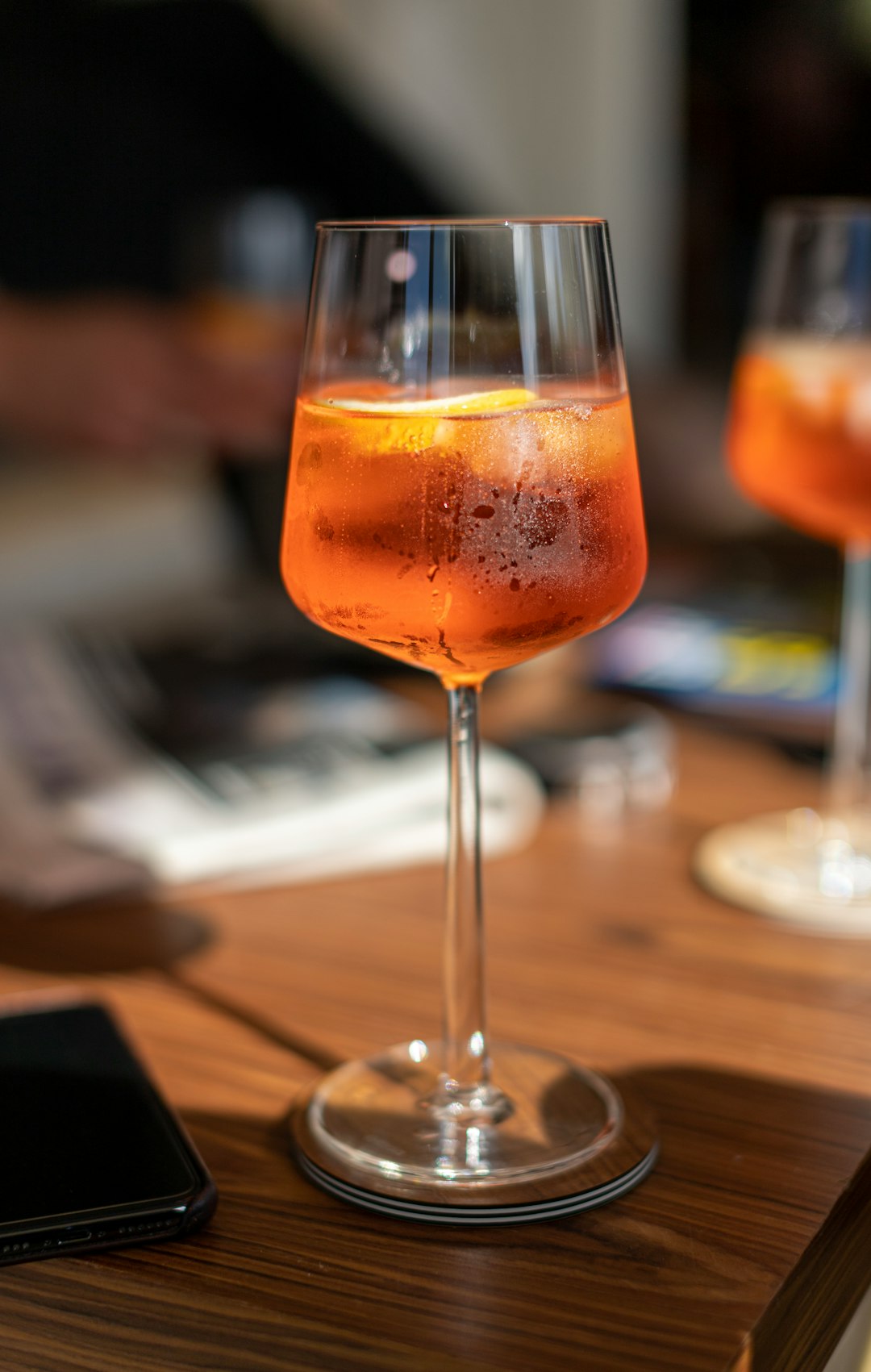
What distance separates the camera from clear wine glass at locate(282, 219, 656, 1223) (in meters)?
0.50

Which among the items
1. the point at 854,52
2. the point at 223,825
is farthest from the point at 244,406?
the point at 854,52

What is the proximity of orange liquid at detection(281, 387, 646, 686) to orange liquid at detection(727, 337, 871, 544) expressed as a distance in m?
0.31

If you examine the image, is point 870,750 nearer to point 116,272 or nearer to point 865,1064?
point 865,1064

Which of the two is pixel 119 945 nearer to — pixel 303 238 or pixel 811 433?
pixel 811 433

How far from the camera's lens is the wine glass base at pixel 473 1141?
501mm

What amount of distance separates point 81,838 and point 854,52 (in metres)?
4.09

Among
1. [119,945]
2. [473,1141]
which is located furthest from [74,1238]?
[119,945]

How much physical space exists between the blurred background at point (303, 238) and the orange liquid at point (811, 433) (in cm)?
23

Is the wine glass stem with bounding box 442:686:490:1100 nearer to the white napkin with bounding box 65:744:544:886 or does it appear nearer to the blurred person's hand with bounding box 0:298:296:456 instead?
the white napkin with bounding box 65:744:544:886

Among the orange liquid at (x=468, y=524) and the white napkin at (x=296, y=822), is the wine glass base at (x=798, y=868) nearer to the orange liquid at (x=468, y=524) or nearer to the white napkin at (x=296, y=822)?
the white napkin at (x=296, y=822)

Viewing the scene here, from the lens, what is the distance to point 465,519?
496 mm

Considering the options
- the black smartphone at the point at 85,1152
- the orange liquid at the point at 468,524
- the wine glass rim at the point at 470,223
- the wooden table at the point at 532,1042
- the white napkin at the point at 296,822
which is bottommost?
the wooden table at the point at 532,1042

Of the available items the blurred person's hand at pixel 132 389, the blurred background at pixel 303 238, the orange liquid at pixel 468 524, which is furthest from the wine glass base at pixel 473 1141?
the blurred person's hand at pixel 132 389

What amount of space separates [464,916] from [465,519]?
16cm
